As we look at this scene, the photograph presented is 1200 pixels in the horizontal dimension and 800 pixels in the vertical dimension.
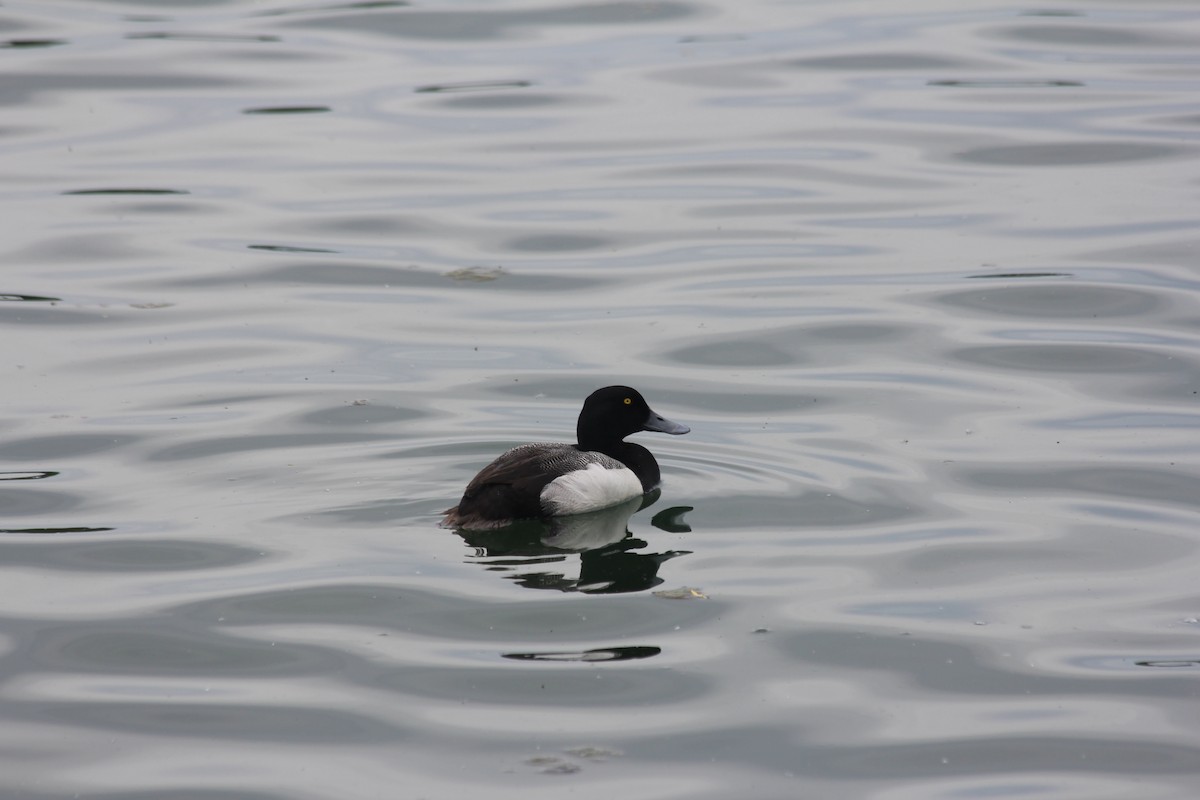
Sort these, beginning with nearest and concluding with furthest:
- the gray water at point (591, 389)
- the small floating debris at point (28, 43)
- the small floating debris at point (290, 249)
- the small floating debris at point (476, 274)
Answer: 1. the gray water at point (591, 389)
2. the small floating debris at point (476, 274)
3. the small floating debris at point (290, 249)
4. the small floating debris at point (28, 43)

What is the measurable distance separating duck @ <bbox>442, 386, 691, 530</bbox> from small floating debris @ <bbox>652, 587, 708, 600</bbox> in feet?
4.36

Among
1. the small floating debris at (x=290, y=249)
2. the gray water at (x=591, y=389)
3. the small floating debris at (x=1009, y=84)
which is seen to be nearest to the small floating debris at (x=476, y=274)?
the gray water at (x=591, y=389)

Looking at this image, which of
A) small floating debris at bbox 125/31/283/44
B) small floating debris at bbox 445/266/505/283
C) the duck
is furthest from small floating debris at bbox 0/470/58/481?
small floating debris at bbox 125/31/283/44

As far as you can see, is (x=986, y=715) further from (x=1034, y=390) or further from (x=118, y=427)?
(x=118, y=427)

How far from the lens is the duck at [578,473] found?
29.2ft

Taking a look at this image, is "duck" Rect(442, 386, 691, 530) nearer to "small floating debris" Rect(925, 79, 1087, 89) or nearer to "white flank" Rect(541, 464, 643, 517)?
"white flank" Rect(541, 464, 643, 517)

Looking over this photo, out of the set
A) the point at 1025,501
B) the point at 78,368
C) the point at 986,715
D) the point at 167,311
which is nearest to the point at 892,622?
the point at 986,715

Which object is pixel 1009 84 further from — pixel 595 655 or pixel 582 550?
pixel 595 655

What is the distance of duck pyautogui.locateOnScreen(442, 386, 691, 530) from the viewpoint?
891 centimetres

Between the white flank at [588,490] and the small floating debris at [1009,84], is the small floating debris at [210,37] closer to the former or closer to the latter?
the small floating debris at [1009,84]

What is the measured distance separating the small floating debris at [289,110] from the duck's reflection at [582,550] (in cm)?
1204

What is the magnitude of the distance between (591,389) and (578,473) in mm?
2205

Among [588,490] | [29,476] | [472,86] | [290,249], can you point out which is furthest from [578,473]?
[472,86]

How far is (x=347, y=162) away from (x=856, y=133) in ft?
19.6
